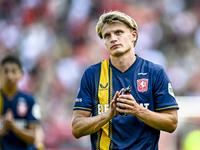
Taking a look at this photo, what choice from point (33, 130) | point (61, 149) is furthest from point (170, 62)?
point (33, 130)

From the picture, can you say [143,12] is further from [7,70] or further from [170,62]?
[7,70]

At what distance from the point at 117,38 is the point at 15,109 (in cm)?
246

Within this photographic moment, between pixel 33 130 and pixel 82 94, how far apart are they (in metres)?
2.04

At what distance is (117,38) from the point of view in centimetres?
279

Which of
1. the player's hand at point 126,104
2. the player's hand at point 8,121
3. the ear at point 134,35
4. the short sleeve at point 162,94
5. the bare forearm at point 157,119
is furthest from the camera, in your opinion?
the player's hand at point 8,121

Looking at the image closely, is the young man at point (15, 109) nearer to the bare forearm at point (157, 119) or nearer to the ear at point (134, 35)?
the ear at point (134, 35)

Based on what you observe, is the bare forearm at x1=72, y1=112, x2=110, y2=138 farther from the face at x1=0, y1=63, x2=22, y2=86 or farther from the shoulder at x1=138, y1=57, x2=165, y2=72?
the face at x1=0, y1=63, x2=22, y2=86

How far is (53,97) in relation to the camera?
40.1 ft

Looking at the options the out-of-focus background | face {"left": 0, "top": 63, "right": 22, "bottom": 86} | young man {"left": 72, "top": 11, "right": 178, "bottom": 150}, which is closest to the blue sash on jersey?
young man {"left": 72, "top": 11, "right": 178, "bottom": 150}

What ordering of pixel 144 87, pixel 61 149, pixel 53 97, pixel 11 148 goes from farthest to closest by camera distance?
pixel 53 97, pixel 61 149, pixel 11 148, pixel 144 87

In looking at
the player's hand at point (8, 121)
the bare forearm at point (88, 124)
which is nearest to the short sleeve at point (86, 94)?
the bare forearm at point (88, 124)

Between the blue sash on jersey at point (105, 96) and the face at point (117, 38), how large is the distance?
0.59 feet

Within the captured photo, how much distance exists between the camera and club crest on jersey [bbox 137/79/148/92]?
8.89 ft

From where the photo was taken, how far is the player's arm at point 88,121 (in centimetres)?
248
